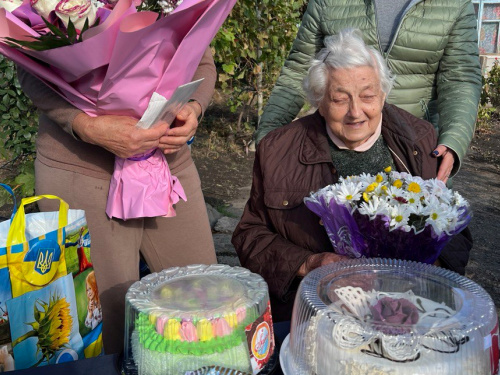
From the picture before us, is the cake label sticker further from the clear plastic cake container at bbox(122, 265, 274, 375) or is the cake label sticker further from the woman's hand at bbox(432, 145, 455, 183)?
the woman's hand at bbox(432, 145, 455, 183)

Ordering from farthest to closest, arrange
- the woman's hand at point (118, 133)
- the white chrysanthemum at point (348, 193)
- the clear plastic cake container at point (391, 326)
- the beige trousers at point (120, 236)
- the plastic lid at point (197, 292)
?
the beige trousers at point (120, 236) → the woman's hand at point (118, 133) → the white chrysanthemum at point (348, 193) → the plastic lid at point (197, 292) → the clear plastic cake container at point (391, 326)

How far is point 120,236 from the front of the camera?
222 centimetres

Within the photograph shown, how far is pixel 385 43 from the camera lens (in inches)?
106

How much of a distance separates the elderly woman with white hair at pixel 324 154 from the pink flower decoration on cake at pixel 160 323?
3.34 feet

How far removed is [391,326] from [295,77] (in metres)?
1.88

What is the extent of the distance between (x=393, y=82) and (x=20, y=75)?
1.56 m

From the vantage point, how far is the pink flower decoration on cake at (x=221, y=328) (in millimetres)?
1252

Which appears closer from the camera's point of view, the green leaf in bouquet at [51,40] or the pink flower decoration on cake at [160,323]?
the pink flower decoration on cake at [160,323]

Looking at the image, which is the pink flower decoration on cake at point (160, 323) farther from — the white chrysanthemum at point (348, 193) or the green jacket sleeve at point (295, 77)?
the green jacket sleeve at point (295, 77)

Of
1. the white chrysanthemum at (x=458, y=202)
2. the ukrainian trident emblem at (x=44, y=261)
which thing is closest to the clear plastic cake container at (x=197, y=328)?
the ukrainian trident emblem at (x=44, y=261)

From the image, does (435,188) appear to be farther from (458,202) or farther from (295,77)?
(295,77)

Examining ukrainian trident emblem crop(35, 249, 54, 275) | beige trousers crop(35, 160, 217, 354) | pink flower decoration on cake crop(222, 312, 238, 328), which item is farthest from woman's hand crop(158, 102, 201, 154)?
pink flower decoration on cake crop(222, 312, 238, 328)

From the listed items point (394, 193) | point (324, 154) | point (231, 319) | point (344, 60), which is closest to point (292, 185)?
point (324, 154)

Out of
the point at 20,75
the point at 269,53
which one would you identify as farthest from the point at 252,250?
the point at 269,53
